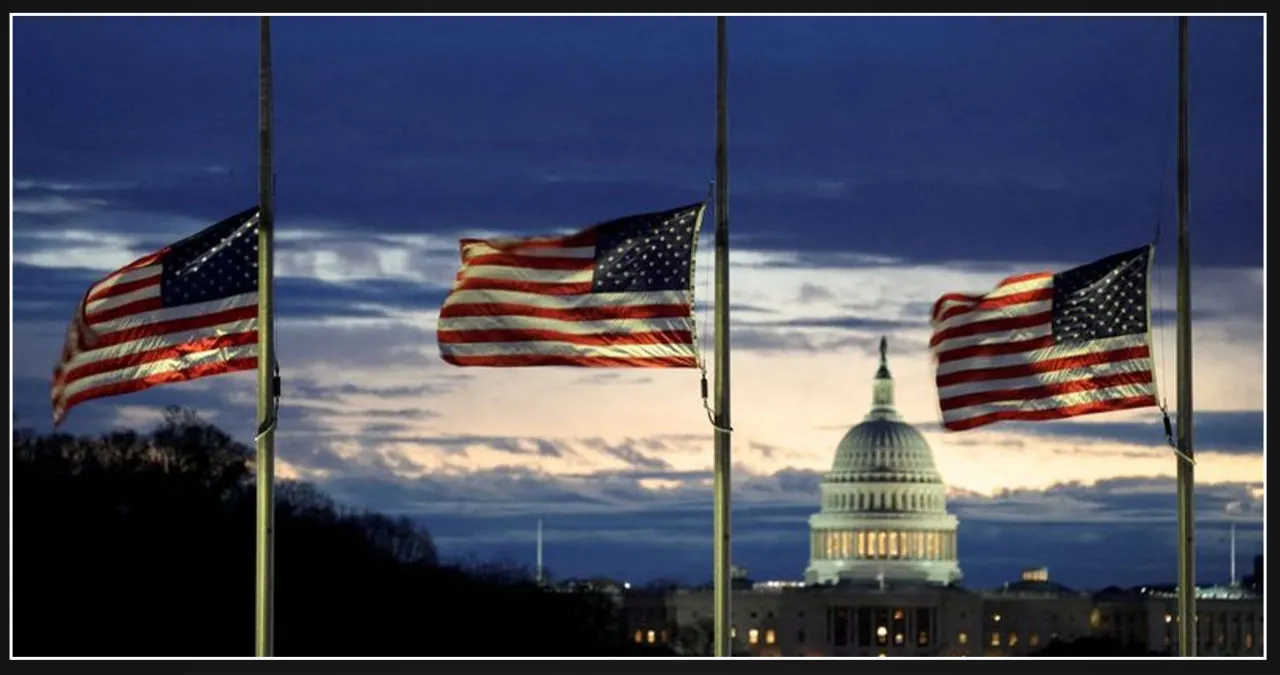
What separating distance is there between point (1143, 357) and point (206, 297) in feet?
35.7

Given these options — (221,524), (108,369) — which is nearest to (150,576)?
(221,524)

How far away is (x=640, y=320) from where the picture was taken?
43.9 meters

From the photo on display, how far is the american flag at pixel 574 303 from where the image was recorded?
4356cm

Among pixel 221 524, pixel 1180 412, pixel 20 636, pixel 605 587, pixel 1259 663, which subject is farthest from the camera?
pixel 605 587

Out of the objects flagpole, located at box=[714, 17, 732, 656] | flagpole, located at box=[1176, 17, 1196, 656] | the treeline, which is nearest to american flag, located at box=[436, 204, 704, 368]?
flagpole, located at box=[714, 17, 732, 656]

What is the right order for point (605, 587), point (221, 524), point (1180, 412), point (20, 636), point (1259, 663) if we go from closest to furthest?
point (1259, 663), point (1180, 412), point (20, 636), point (221, 524), point (605, 587)

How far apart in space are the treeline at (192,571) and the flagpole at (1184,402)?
5163cm

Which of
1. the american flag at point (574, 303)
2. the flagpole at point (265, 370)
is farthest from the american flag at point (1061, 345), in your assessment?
the flagpole at point (265, 370)

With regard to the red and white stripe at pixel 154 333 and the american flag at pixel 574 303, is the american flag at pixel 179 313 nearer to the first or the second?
the red and white stripe at pixel 154 333

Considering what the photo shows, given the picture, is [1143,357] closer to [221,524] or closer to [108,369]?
[108,369]

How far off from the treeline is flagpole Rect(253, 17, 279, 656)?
4990 cm

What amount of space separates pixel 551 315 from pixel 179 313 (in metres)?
4.21

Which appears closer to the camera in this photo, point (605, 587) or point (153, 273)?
point (153, 273)

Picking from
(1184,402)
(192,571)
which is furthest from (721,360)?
(192,571)
